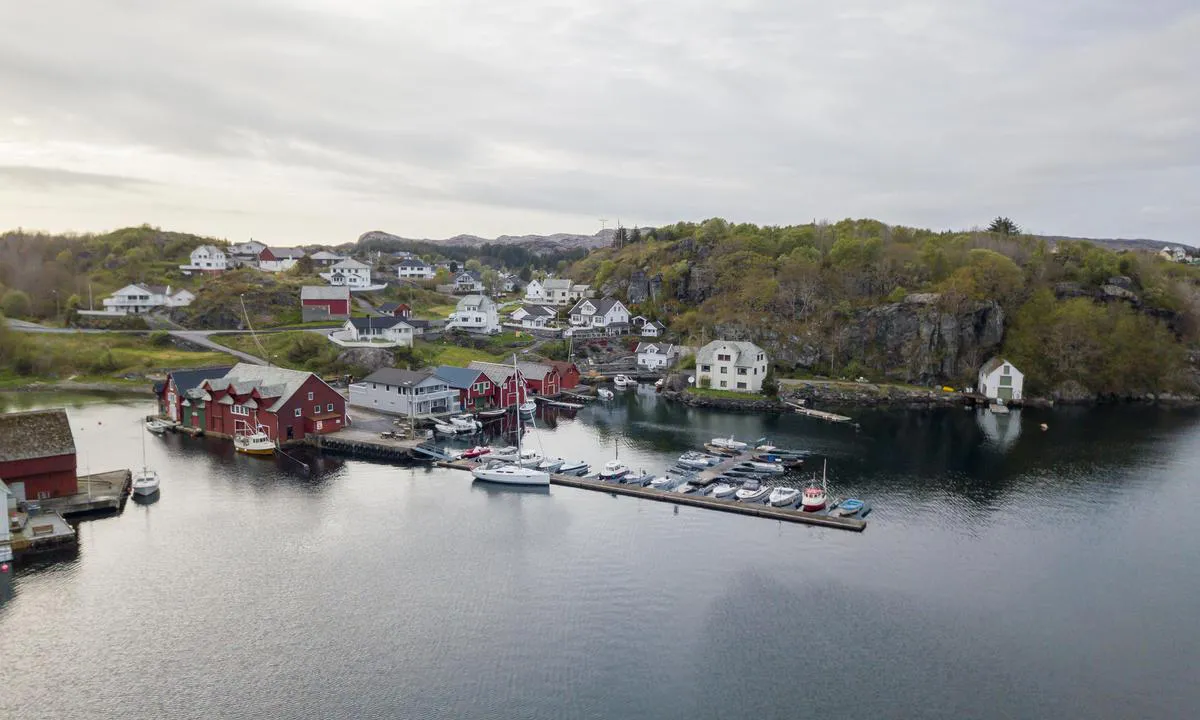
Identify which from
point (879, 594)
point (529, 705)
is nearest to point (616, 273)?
point (879, 594)

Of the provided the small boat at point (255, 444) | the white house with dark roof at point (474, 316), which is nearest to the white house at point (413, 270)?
the white house with dark roof at point (474, 316)

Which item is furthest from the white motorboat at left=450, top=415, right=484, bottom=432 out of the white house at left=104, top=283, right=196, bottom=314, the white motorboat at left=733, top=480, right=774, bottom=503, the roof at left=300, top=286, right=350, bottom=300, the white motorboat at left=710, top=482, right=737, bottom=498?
the white house at left=104, top=283, right=196, bottom=314

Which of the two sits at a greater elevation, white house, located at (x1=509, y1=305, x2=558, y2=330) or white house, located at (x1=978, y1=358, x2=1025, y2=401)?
white house, located at (x1=509, y1=305, x2=558, y2=330)

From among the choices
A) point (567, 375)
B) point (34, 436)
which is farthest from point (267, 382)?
point (567, 375)

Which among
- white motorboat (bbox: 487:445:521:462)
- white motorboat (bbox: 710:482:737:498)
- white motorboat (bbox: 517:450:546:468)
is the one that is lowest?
white motorboat (bbox: 710:482:737:498)

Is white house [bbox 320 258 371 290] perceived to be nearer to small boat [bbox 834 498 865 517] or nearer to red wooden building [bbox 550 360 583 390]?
red wooden building [bbox 550 360 583 390]

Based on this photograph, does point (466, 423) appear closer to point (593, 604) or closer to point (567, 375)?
point (567, 375)

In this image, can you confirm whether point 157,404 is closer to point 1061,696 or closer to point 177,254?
point 1061,696
